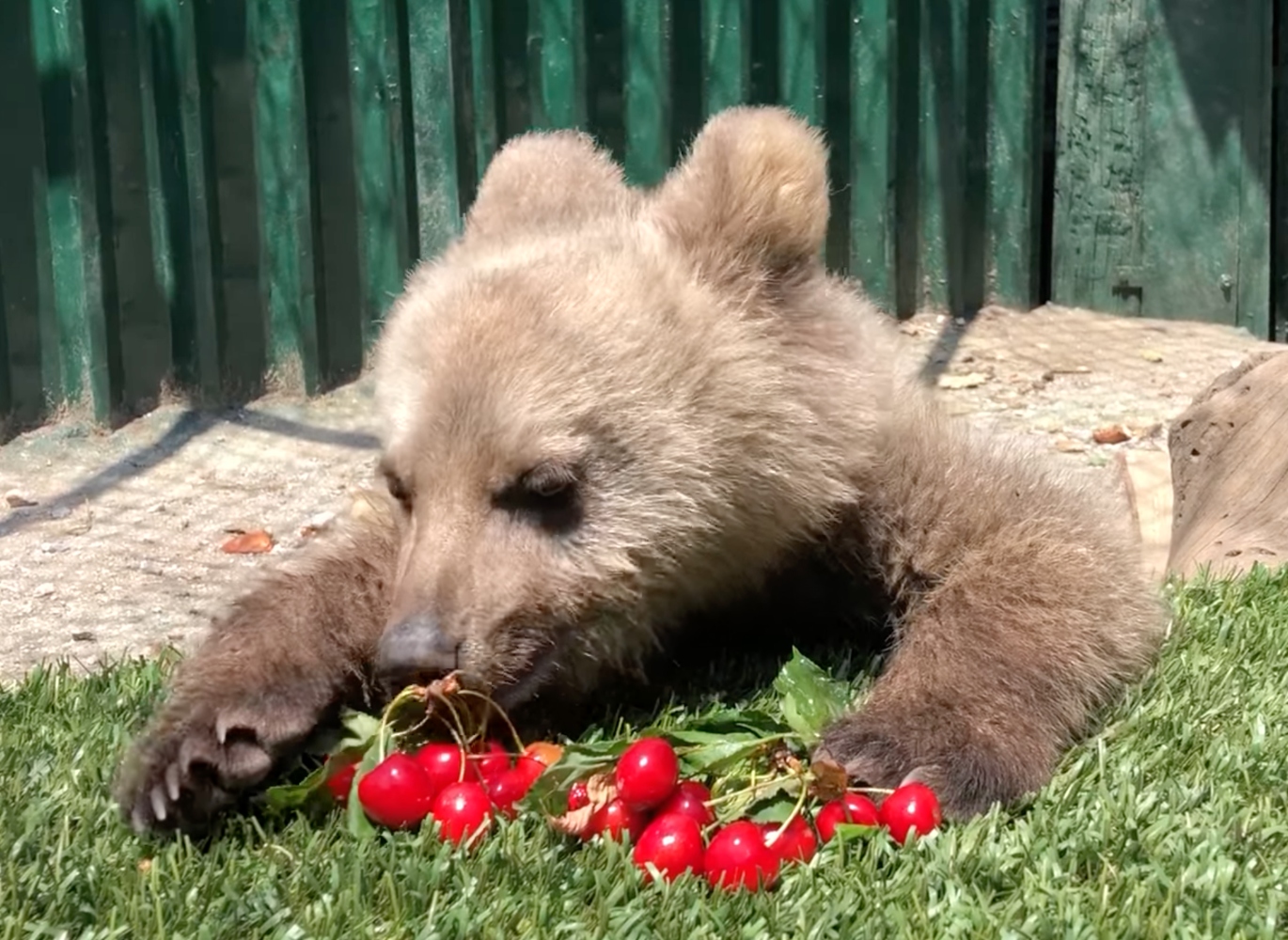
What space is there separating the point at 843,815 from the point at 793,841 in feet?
0.43

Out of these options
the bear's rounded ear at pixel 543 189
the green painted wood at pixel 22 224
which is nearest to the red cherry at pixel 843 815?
the bear's rounded ear at pixel 543 189

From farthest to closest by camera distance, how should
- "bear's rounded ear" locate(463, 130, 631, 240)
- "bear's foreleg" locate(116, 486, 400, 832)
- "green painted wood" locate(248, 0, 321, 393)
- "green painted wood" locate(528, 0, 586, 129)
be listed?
"green painted wood" locate(528, 0, 586, 129) → "green painted wood" locate(248, 0, 321, 393) → "bear's rounded ear" locate(463, 130, 631, 240) → "bear's foreleg" locate(116, 486, 400, 832)

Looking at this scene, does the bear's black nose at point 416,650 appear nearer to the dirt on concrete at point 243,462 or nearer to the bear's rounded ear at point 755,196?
the bear's rounded ear at point 755,196

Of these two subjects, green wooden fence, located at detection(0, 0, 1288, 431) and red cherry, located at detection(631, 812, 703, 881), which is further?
green wooden fence, located at detection(0, 0, 1288, 431)

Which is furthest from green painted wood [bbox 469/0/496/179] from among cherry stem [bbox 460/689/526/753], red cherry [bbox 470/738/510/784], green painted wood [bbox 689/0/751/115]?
red cherry [bbox 470/738/510/784]

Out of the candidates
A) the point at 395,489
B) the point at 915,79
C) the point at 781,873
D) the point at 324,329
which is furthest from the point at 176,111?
the point at 781,873

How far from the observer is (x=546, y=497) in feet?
11.0

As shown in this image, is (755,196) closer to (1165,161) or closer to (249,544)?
(249,544)

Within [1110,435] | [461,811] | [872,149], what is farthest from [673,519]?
[872,149]

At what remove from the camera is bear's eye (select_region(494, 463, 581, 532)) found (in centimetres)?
334

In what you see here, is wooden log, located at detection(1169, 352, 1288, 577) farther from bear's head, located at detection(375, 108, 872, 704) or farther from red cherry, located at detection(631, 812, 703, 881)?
red cherry, located at detection(631, 812, 703, 881)

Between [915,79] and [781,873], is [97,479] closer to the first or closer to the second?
[915,79]

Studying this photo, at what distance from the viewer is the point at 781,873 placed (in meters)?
2.77

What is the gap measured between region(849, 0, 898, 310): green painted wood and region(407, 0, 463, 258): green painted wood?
1868 millimetres
